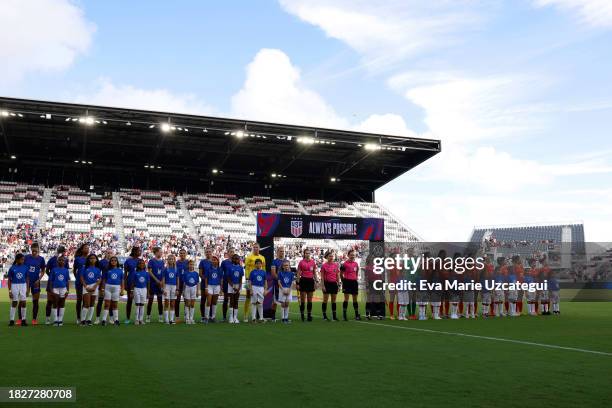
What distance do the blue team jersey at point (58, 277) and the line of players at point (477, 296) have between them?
836 cm

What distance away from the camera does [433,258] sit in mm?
16219

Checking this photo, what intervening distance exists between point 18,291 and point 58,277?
36.6 inches

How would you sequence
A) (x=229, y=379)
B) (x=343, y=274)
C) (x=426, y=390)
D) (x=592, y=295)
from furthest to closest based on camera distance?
(x=592, y=295) < (x=343, y=274) < (x=229, y=379) < (x=426, y=390)

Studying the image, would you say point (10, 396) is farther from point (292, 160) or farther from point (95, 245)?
point (292, 160)

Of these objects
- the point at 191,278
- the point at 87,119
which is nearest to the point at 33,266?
the point at 191,278

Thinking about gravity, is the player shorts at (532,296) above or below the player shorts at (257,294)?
below

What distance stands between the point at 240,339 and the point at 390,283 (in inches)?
262

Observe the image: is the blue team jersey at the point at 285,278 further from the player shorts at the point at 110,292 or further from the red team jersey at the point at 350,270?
the player shorts at the point at 110,292

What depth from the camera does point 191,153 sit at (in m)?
→ 44.3

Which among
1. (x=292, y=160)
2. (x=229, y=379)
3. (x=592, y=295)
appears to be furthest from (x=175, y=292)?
(x=292, y=160)

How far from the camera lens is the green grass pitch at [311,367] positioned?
18.0 ft

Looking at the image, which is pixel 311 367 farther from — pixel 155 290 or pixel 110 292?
pixel 155 290

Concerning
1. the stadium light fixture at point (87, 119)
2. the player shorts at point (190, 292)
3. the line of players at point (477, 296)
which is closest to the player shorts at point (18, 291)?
the player shorts at point (190, 292)

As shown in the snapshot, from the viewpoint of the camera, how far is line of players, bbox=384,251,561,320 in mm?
15969
